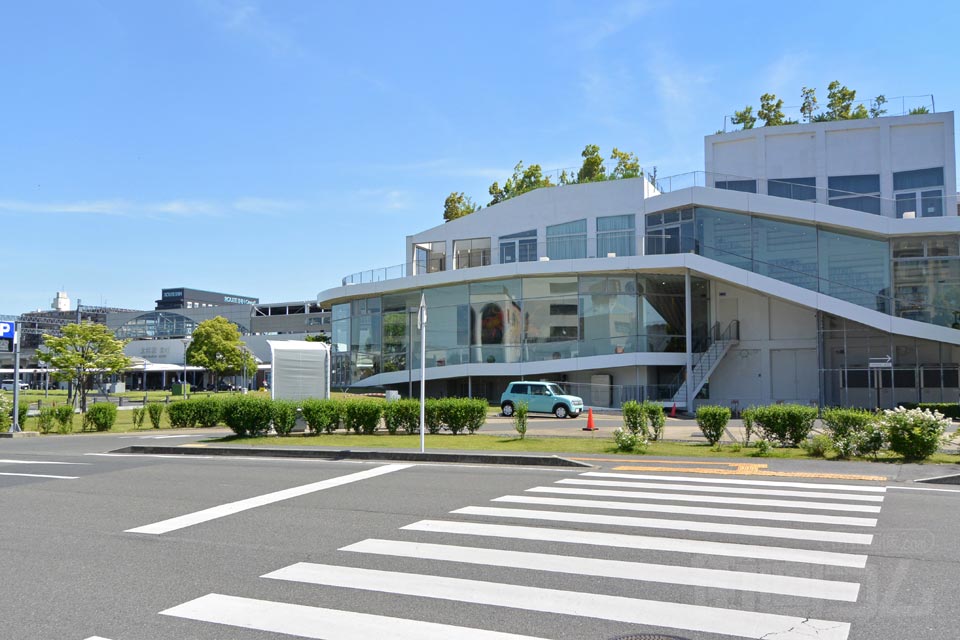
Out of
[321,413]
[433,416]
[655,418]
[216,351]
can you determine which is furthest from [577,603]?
[216,351]

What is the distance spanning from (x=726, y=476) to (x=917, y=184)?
122ft

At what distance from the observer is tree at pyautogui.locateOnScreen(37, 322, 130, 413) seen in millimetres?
37406

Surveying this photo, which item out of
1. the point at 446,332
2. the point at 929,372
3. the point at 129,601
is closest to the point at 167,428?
the point at 446,332

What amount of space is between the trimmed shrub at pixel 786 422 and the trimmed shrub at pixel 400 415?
983cm

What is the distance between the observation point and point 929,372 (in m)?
33.9

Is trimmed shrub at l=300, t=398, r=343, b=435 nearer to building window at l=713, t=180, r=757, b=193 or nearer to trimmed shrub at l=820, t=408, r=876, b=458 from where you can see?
trimmed shrub at l=820, t=408, r=876, b=458

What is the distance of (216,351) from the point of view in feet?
250

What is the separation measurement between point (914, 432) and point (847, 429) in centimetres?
131

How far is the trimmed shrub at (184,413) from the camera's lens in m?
28.9

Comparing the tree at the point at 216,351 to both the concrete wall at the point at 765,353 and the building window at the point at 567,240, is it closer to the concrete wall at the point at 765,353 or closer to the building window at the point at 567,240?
the building window at the point at 567,240

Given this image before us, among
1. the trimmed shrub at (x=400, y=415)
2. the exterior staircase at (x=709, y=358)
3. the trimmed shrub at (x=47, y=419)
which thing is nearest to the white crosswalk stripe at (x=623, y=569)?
the trimmed shrub at (x=400, y=415)

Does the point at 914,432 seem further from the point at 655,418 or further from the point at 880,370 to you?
the point at 880,370

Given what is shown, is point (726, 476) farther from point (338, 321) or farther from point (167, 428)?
point (338, 321)

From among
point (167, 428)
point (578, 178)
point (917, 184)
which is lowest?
point (167, 428)
